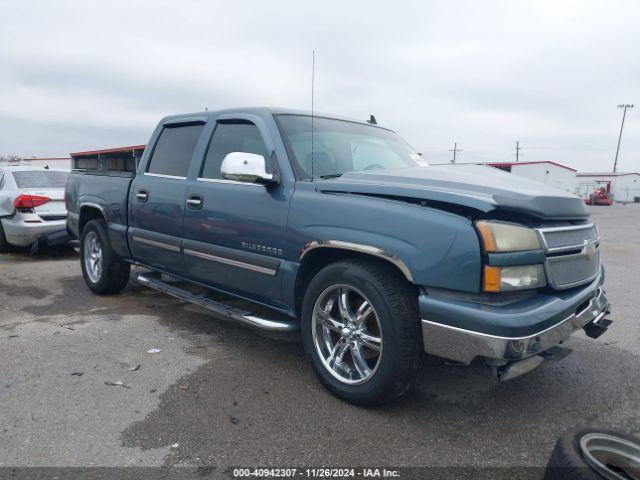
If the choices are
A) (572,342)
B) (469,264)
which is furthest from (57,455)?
(572,342)

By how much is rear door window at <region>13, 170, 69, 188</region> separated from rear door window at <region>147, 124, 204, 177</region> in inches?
175

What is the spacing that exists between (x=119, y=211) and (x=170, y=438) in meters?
2.94

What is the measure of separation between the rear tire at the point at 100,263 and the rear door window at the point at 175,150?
1.10 meters

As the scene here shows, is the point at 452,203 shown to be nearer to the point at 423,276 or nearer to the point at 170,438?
the point at 423,276

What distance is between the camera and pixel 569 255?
2777 mm

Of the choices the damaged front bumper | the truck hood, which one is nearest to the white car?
the truck hood

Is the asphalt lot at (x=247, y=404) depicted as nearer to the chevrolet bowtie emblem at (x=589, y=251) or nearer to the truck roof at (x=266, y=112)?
the chevrolet bowtie emblem at (x=589, y=251)

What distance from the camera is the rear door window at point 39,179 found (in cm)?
801

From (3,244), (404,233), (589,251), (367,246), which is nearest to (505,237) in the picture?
(404,233)

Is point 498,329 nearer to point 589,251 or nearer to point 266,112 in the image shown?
point 589,251

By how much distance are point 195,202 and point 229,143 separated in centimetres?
56

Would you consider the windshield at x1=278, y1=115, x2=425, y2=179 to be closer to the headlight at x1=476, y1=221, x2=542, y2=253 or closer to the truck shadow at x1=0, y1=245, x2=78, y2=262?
the headlight at x1=476, y1=221, x2=542, y2=253

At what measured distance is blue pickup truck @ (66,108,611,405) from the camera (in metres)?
2.48

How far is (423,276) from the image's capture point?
2562 mm
